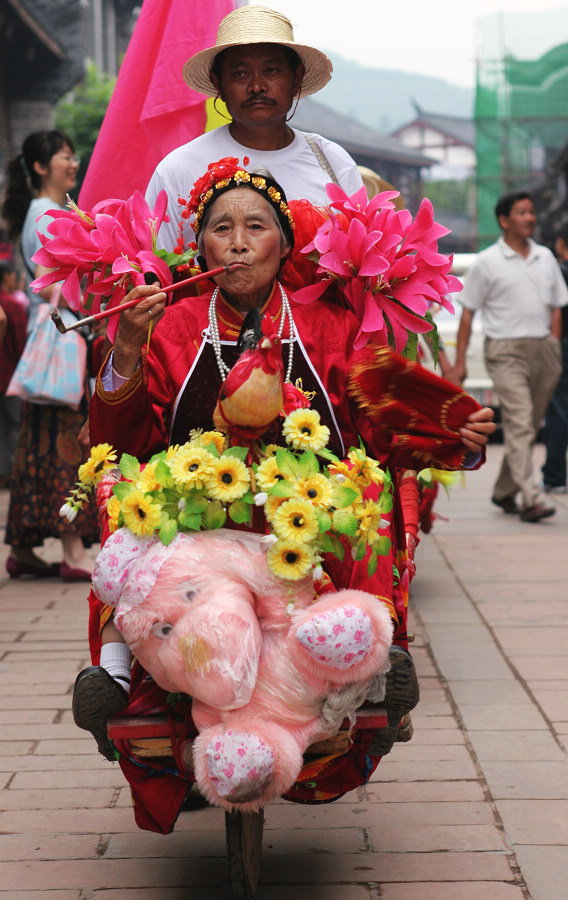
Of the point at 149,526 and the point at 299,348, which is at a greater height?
the point at 299,348

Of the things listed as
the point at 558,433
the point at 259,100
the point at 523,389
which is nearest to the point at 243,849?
the point at 259,100

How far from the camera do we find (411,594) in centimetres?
647

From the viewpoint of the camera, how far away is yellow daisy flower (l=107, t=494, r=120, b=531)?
9.48 feet

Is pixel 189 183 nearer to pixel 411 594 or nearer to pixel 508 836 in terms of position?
pixel 508 836

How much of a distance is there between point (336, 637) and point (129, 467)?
→ 65cm

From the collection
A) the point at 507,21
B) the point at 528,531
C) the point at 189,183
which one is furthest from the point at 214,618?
the point at 507,21

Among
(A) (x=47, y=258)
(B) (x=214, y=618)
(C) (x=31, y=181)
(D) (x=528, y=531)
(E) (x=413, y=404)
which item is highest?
(C) (x=31, y=181)

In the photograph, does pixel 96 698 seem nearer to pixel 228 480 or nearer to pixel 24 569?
pixel 228 480

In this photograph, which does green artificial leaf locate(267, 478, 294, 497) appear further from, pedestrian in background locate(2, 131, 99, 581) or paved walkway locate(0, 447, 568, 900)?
pedestrian in background locate(2, 131, 99, 581)

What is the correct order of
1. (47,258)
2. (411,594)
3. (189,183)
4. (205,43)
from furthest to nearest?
(411,594) < (205,43) < (189,183) < (47,258)

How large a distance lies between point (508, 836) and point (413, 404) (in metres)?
1.23

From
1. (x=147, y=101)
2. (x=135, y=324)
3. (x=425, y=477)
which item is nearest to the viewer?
(x=135, y=324)

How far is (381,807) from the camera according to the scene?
3.68m

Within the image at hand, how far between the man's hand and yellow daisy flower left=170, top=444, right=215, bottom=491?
0.63 m
